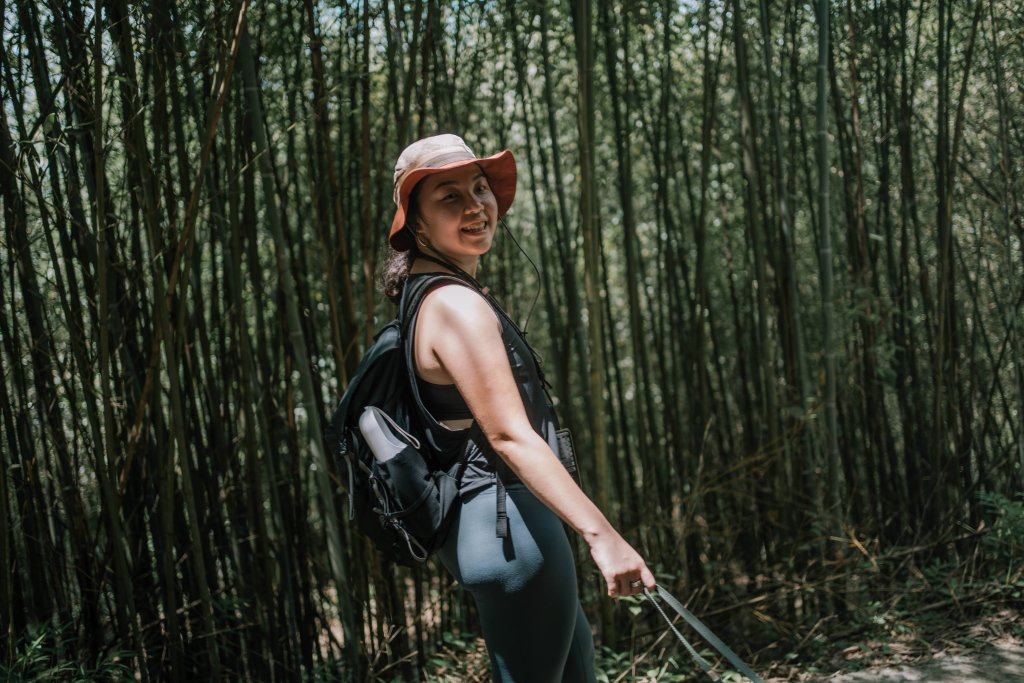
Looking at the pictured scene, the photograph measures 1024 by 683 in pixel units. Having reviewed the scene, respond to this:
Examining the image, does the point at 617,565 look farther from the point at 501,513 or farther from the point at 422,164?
the point at 422,164

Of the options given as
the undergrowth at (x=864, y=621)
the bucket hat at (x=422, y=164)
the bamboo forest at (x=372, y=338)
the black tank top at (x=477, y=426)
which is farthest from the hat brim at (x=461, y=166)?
the undergrowth at (x=864, y=621)

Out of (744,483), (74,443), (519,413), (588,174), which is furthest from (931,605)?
(74,443)

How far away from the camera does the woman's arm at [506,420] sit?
117cm

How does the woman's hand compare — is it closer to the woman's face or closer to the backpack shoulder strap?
the backpack shoulder strap

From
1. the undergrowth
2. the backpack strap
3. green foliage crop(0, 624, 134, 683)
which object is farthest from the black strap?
the undergrowth

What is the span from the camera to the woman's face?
1.40 m

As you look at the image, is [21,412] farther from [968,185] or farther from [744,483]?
[968,185]

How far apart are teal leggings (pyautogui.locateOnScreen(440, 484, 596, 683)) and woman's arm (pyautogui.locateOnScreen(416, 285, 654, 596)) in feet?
0.32

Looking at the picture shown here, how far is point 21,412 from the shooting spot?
6.92 feet

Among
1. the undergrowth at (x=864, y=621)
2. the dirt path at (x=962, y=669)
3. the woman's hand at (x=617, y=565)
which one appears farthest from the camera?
the undergrowth at (x=864, y=621)

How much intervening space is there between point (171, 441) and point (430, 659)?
1033 millimetres

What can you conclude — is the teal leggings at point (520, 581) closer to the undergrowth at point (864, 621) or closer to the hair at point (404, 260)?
the hair at point (404, 260)

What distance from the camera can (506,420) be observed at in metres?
1.20

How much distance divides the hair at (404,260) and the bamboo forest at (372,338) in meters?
0.30
